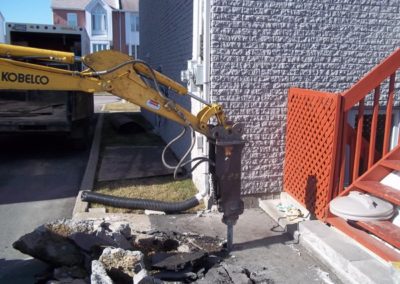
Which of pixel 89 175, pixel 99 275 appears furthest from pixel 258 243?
pixel 89 175

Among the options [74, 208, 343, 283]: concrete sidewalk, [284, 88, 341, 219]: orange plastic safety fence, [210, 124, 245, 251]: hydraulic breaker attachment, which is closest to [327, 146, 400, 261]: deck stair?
[284, 88, 341, 219]: orange plastic safety fence

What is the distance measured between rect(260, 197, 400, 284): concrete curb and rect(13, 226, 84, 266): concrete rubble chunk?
253cm

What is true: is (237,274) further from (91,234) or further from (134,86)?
(134,86)

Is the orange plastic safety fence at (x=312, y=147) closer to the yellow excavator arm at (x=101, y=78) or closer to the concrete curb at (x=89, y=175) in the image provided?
the yellow excavator arm at (x=101, y=78)

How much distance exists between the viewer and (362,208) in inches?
186

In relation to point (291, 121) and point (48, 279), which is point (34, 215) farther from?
point (291, 121)

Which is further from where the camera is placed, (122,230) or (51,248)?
(122,230)

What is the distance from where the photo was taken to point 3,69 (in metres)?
3.94

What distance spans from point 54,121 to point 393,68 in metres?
7.28

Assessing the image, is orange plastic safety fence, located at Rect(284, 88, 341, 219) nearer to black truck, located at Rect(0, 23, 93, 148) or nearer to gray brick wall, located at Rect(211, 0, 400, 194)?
gray brick wall, located at Rect(211, 0, 400, 194)

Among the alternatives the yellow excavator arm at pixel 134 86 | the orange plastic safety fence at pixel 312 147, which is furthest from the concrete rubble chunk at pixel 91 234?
the orange plastic safety fence at pixel 312 147

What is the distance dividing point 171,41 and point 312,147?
451 centimetres

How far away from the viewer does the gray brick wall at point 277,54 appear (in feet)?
20.0

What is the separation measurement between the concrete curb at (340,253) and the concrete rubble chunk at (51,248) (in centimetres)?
253
